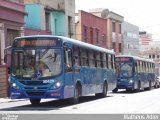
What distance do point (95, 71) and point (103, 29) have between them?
39094 mm

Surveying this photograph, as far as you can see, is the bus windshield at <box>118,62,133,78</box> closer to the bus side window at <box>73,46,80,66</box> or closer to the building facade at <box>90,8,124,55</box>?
the bus side window at <box>73,46,80,66</box>

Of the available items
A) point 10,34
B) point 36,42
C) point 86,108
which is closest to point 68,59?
point 36,42

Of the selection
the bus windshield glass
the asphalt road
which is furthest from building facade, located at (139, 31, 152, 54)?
the asphalt road

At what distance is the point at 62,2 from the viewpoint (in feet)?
165

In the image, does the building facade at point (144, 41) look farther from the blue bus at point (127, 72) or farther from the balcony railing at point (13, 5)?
the blue bus at point (127, 72)

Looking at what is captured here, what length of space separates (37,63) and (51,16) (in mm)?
27239

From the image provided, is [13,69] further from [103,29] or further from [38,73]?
[103,29]

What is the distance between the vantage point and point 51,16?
47.9 meters

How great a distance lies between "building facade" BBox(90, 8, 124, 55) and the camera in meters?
68.4

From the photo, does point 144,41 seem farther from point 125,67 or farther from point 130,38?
point 125,67

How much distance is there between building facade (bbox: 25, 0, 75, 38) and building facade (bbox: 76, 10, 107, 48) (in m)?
2.74

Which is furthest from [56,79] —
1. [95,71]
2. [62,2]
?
[62,2]

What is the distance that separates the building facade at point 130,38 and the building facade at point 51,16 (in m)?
25.3

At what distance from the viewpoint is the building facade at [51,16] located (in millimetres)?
44625
